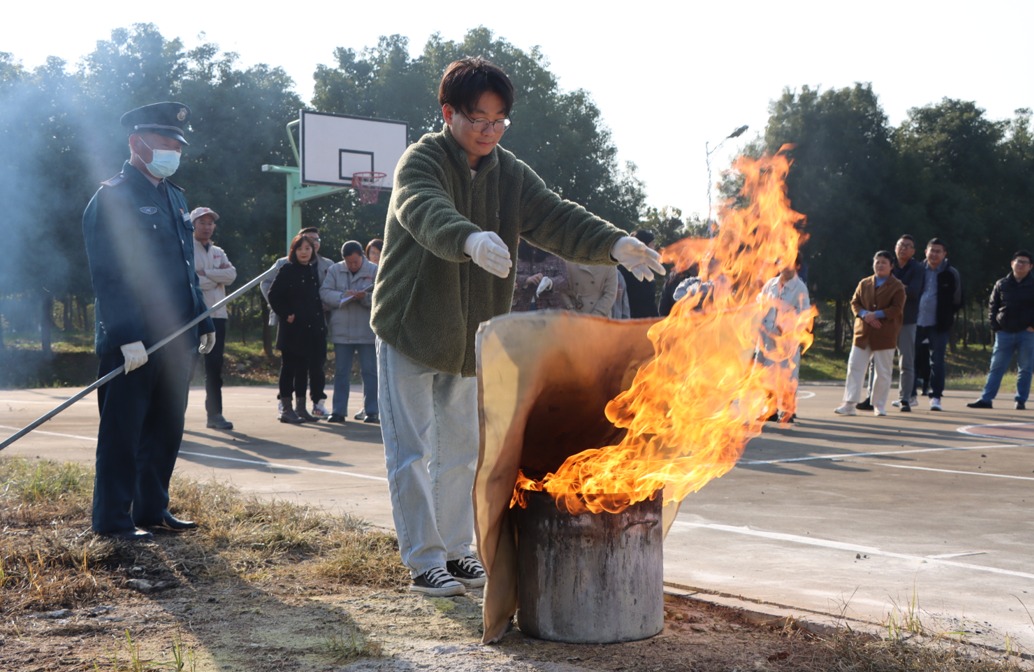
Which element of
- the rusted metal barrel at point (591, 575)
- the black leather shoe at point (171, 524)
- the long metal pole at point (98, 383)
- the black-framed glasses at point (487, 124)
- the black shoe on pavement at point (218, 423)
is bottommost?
the black shoe on pavement at point (218, 423)

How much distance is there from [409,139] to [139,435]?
36640 millimetres

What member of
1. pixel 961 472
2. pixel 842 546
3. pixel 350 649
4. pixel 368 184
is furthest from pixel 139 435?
pixel 368 184

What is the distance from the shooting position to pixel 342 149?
23438 millimetres

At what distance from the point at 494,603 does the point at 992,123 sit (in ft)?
179

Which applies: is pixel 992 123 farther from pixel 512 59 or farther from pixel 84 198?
pixel 84 198

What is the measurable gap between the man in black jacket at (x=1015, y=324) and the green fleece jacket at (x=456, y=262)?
12.0 m

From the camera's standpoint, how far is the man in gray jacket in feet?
40.6

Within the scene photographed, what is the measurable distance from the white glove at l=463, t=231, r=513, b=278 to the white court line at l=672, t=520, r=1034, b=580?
8.28ft

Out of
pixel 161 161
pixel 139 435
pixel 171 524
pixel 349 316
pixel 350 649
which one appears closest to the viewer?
pixel 350 649

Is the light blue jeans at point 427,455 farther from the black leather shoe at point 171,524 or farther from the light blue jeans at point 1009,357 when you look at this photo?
the light blue jeans at point 1009,357

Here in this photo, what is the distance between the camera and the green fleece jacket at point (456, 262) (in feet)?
14.0

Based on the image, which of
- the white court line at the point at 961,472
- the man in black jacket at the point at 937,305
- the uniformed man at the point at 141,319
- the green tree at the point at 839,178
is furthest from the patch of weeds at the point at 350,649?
the green tree at the point at 839,178

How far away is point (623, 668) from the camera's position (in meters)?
3.30

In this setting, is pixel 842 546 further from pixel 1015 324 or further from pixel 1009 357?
pixel 1009 357
